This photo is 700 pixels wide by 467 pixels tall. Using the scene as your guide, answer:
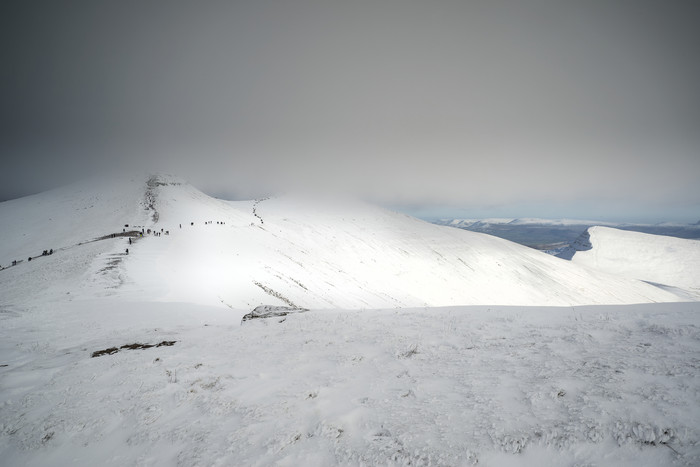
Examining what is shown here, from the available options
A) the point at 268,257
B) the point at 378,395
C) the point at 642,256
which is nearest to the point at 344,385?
the point at 378,395

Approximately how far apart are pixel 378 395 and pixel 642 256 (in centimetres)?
18296

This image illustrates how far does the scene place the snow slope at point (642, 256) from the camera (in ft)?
373

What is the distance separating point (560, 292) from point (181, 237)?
8382cm

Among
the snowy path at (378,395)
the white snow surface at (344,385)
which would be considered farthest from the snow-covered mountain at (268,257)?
the snowy path at (378,395)

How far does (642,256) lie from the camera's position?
423 ft

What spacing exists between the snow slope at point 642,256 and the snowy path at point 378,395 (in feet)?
478

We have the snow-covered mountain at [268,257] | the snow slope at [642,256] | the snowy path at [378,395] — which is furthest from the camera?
the snow slope at [642,256]

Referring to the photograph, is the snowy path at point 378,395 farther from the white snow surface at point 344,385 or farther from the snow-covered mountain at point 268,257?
the snow-covered mountain at point 268,257

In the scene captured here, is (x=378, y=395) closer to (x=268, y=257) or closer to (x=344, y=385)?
(x=344, y=385)

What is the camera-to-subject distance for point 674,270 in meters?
116

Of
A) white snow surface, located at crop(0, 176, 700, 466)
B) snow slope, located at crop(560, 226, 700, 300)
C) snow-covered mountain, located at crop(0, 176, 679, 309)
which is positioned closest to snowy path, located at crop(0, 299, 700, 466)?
white snow surface, located at crop(0, 176, 700, 466)

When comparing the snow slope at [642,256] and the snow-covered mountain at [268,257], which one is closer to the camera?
the snow-covered mountain at [268,257]

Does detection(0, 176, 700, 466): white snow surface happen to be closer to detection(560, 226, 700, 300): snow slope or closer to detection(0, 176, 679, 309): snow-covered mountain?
detection(0, 176, 679, 309): snow-covered mountain

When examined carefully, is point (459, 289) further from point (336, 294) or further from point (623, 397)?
point (623, 397)
